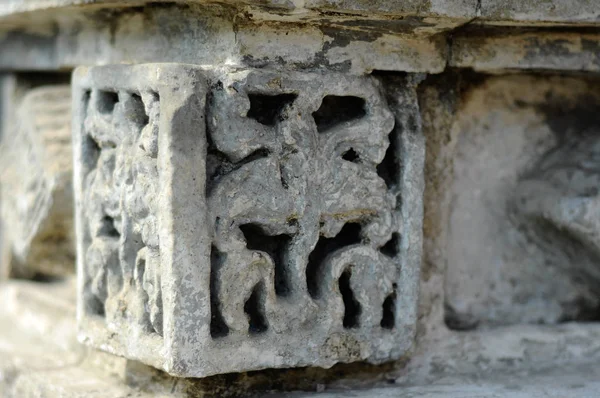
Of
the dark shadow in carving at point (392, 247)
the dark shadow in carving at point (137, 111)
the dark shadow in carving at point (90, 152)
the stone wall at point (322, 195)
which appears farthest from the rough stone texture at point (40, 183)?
the dark shadow in carving at point (392, 247)

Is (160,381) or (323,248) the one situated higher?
(323,248)

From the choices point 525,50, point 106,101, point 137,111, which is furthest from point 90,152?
point 525,50

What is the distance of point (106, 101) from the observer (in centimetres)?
211

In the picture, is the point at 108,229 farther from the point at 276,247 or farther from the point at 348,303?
the point at 348,303

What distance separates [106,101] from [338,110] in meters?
0.46

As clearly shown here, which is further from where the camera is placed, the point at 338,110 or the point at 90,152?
the point at 90,152

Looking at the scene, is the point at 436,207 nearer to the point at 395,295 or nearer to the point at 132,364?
the point at 395,295

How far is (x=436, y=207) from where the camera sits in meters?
2.20

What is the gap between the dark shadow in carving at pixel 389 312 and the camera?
208 cm

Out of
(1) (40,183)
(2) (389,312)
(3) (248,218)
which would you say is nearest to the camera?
(3) (248,218)

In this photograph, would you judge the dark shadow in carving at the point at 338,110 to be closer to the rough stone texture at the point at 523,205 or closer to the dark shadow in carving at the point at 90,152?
the rough stone texture at the point at 523,205

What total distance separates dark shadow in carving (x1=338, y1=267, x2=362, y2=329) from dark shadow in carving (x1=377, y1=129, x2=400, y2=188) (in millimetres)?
199

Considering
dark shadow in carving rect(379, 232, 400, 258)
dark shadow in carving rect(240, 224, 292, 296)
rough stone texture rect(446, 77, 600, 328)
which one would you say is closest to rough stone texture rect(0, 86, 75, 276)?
dark shadow in carving rect(240, 224, 292, 296)

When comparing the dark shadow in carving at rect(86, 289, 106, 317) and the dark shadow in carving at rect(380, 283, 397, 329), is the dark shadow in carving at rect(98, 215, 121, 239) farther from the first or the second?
the dark shadow in carving at rect(380, 283, 397, 329)
